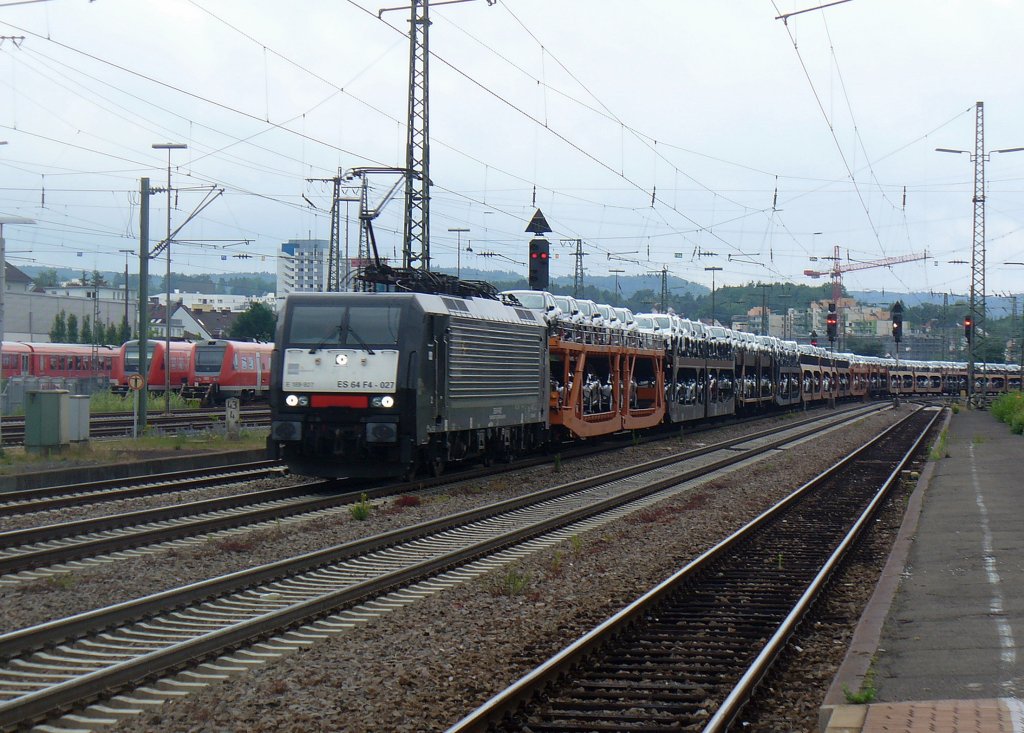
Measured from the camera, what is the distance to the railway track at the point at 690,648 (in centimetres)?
693

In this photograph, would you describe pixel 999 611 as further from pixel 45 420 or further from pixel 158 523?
pixel 45 420

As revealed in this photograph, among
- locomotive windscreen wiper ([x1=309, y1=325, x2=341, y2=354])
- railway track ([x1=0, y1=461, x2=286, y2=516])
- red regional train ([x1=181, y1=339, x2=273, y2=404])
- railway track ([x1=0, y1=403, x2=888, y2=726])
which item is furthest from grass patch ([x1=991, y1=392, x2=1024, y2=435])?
red regional train ([x1=181, y1=339, x2=273, y2=404])

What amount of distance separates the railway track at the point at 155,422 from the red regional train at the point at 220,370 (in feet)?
27.4

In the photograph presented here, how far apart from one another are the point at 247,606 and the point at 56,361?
1825 inches

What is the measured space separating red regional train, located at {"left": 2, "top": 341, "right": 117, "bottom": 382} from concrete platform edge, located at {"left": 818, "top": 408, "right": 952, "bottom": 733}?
140 ft

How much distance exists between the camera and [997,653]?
26.2ft

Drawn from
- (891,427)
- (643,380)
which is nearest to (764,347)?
(891,427)

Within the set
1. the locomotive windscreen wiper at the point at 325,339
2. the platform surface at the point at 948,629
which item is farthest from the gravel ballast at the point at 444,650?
the locomotive windscreen wiper at the point at 325,339

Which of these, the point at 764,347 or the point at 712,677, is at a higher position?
the point at 764,347

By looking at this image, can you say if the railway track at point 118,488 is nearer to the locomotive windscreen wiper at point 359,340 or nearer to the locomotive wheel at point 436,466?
the locomotive wheel at point 436,466

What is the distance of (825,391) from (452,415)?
5344 cm

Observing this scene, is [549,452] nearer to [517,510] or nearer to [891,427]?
[517,510]

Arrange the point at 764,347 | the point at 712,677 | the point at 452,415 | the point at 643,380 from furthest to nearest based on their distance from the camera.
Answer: the point at 764,347, the point at 643,380, the point at 452,415, the point at 712,677

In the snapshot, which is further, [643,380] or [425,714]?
[643,380]
